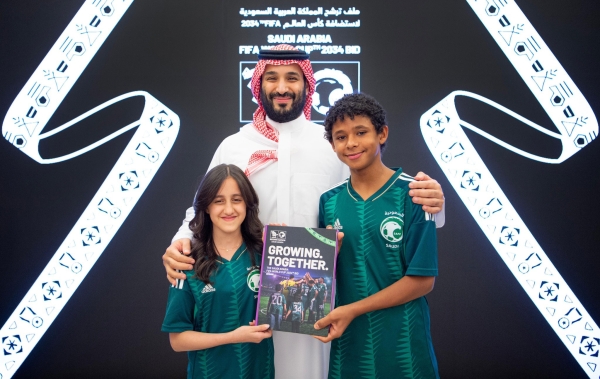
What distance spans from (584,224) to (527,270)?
1.85ft

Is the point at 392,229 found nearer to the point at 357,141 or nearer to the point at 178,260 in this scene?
the point at 357,141

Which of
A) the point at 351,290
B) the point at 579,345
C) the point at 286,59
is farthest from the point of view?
the point at 579,345

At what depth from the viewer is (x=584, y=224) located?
11.5 ft

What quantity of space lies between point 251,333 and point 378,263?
0.52 m

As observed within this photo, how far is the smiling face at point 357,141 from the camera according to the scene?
5.55 ft

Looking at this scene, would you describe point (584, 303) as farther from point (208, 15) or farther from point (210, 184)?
point (208, 15)

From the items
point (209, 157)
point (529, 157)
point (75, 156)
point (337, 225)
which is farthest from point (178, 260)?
point (529, 157)

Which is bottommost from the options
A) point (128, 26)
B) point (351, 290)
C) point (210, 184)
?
point (351, 290)

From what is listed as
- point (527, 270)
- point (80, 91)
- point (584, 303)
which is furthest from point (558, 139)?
point (80, 91)

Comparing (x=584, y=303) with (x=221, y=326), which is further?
(x=584, y=303)

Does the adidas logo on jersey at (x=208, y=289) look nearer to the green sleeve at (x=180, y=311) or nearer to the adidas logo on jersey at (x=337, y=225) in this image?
the green sleeve at (x=180, y=311)

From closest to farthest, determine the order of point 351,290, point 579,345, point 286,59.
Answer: point 351,290 → point 286,59 → point 579,345

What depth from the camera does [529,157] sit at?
3520mm

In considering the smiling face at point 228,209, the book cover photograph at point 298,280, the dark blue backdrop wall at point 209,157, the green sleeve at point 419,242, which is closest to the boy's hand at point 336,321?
the book cover photograph at point 298,280
